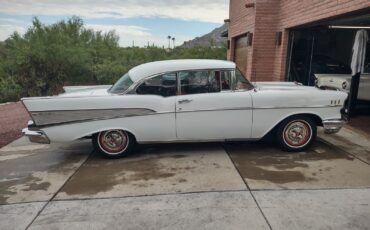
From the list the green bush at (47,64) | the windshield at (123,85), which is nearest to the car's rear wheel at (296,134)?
the windshield at (123,85)

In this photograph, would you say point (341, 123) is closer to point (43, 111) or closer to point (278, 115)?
point (278, 115)

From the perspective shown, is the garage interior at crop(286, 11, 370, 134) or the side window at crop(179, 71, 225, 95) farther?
the garage interior at crop(286, 11, 370, 134)

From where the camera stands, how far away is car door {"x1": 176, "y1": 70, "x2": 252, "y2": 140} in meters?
5.59

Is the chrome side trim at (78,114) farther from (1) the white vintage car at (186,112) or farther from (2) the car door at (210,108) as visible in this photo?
(2) the car door at (210,108)

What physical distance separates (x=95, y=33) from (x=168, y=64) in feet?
57.5

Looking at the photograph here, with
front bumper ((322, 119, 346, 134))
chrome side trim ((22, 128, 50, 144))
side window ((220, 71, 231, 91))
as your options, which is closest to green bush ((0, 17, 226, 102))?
chrome side trim ((22, 128, 50, 144))

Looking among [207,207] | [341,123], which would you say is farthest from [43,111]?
[341,123]

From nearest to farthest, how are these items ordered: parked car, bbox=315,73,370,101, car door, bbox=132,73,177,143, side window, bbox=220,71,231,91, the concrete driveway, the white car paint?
the concrete driveway → the white car paint → car door, bbox=132,73,177,143 → side window, bbox=220,71,231,91 → parked car, bbox=315,73,370,101

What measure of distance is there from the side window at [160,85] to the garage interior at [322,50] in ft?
15.3

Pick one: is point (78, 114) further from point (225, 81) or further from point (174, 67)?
point (225, 81)

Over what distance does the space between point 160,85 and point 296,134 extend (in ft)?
7.92

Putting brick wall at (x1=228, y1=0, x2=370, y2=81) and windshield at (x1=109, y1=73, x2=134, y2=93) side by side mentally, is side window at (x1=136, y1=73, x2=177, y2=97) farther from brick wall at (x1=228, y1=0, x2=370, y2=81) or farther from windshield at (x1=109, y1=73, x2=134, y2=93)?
brick wall at (x1=228, y1=0, x2=370, y2=81)

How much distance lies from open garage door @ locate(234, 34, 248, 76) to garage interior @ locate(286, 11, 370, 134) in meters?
2.36

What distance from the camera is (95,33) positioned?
72.0ft
